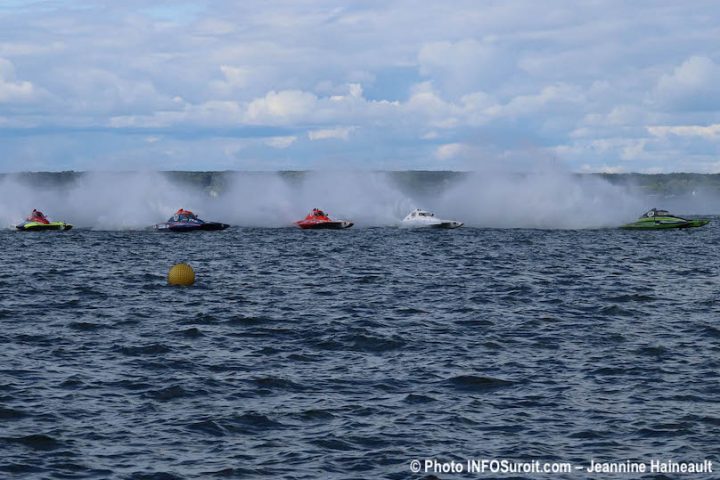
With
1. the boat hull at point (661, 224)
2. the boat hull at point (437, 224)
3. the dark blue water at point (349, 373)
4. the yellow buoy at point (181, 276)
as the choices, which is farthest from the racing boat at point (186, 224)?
the yellow buoy at point (181, 276)

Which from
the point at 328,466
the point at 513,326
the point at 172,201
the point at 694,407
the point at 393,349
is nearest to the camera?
the point at 328,466

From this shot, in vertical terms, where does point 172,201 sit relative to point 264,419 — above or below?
above

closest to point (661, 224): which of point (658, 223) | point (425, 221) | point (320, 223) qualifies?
point (658, 223)

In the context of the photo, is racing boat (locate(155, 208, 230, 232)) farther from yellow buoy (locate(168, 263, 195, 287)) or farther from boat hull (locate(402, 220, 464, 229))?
yellow buoy (locate(168, 263, 195, 287))

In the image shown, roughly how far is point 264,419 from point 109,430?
3023 millimetres

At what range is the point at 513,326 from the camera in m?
28.5

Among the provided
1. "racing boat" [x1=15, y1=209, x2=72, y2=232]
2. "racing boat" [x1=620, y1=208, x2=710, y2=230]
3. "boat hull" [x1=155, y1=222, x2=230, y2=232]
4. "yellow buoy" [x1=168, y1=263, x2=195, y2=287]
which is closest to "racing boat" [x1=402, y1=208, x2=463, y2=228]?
"racing boat" [x1=620, y1=208, x2=710, y2=230]

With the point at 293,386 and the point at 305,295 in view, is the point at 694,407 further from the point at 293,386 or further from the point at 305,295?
the point at 305,295

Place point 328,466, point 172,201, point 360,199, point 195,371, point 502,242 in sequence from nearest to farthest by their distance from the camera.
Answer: point 328,466, point 195,371, point 502,242, point 172,201, point 360,199

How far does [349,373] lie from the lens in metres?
21.8

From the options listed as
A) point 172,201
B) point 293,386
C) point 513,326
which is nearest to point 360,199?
point 172,201

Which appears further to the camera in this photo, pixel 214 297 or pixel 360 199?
pixel 360 199

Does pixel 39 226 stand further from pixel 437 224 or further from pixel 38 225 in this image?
pixel 437 224

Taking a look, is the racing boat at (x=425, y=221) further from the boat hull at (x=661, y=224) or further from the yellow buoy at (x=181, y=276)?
the yellow buoy at (x=181, y=276)
